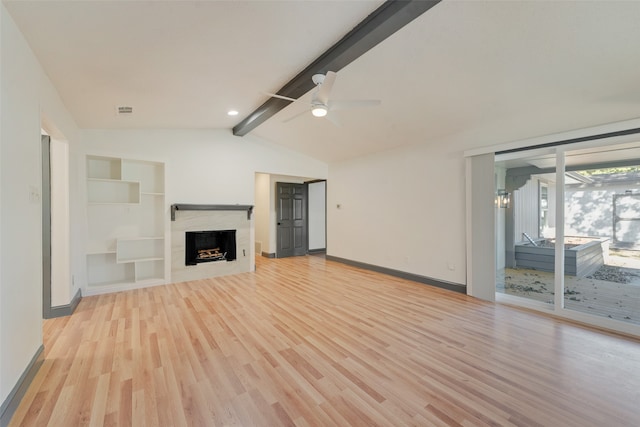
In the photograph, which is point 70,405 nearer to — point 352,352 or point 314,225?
point 352,352

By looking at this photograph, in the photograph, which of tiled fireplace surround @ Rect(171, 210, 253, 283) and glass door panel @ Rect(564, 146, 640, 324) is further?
tiled fireplace surround @ Rect(171, 210, 253, 283)

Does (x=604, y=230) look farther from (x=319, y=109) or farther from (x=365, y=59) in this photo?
(x=319, y=109)

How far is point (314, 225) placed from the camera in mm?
8250

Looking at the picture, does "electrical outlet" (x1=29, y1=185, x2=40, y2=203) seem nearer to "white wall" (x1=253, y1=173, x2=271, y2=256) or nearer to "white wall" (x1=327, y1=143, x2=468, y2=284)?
"white wall" (x1=327, y1=143, x2=468, y2=284)

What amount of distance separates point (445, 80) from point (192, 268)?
5111 mm

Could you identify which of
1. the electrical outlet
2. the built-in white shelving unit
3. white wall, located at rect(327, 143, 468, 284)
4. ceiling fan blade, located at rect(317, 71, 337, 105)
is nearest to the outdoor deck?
white wall, located at rect(327, 143, 468, 284)

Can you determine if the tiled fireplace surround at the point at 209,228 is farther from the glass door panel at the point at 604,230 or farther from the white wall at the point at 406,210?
the glass door panel at the point at 604,230

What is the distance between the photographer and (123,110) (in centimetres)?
353

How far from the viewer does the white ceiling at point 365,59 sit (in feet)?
6.35

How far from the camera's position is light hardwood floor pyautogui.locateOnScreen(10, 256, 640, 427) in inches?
68.3

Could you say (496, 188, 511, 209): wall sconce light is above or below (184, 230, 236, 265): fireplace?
above

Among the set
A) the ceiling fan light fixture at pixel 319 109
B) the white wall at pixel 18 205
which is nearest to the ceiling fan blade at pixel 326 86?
the ceiling fan light fixture at pixel 319 109

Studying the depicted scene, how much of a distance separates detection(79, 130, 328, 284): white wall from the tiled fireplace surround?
0.88 ft

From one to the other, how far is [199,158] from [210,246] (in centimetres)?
182
